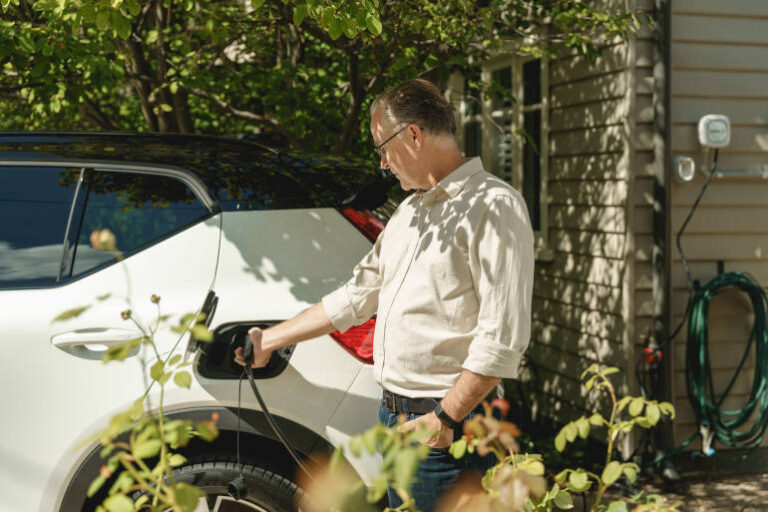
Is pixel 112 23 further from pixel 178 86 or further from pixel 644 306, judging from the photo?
pixel 644 306

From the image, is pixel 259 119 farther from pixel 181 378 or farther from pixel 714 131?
pixel 181 378

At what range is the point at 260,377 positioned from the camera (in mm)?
2805

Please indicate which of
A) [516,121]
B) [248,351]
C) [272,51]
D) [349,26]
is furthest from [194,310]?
[516,121]

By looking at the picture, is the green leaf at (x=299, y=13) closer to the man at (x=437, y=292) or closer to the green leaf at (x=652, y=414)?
the man at (x=437, y=292)

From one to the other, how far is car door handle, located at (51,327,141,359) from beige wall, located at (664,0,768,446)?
11.5 ft

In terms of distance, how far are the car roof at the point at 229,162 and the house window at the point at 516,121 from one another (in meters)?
2.41

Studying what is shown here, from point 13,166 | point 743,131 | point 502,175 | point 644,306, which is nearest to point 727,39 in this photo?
point 743,131

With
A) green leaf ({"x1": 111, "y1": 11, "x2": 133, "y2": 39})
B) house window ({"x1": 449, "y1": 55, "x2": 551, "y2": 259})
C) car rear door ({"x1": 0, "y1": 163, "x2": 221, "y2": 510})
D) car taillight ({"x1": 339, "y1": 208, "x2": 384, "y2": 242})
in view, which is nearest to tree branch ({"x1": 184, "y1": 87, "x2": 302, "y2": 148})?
house window ({"x1": 449, "y1": 55, "x2": 551, "y2": 259})

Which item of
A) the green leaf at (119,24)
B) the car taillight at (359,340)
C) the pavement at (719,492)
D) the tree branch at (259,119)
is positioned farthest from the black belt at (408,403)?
the tree branch at (259,119)

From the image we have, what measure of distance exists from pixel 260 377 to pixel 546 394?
391 centimetres

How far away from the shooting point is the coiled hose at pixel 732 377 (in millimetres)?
5094

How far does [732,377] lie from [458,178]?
368 cm

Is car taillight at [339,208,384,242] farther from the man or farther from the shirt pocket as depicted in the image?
the shirt pocket

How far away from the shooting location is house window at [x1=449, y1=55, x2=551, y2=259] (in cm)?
624
